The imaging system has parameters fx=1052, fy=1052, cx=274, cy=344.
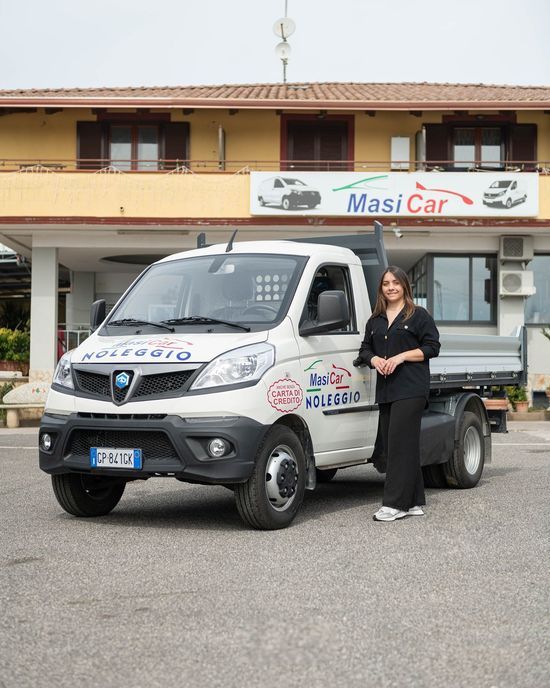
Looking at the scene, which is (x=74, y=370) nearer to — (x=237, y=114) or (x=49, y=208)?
(x=49, y=208)

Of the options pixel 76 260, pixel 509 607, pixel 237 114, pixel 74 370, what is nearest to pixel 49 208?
pixel 76 260

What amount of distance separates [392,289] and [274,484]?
1846 mm

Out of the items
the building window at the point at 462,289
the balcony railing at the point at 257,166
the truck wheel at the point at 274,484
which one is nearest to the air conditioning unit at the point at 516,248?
the building window at the point at 462,289

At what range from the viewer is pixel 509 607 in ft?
16.8

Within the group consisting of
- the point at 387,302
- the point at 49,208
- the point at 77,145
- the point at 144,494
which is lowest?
the point at 144,494

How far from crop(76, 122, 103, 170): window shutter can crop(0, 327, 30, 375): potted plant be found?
5031 mm

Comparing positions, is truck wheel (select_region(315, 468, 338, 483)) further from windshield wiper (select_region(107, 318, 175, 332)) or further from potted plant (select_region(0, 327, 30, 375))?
potted plant (select_region(0, 327, 30, 375))

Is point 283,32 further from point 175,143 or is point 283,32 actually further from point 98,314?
point 98,314

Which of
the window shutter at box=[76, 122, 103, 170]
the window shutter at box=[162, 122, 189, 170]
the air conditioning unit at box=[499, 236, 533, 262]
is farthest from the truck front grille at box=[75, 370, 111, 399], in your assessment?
the window shutter at box=[76, 122, 103, 170]

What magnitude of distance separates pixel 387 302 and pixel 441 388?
6.01ft

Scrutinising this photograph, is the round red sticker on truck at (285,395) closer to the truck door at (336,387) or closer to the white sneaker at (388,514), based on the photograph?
the truck door at (336,387)

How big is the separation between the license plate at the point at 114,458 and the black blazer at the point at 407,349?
1.99 m

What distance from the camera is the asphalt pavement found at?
4.11 m

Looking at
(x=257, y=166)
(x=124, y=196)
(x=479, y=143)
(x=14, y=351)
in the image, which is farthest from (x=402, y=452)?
(x=479, y=143)
